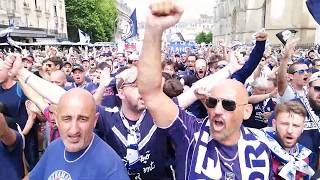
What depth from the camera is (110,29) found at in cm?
7444

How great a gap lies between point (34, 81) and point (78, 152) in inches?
63.7

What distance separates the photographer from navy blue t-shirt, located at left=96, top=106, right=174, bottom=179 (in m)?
3.36

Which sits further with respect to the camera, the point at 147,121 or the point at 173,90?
the point at 173,90

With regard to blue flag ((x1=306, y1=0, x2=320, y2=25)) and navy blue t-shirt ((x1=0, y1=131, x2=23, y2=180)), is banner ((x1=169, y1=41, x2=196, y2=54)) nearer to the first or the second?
blue flag ((x1=306, y1=0, x2=320, y2=25))

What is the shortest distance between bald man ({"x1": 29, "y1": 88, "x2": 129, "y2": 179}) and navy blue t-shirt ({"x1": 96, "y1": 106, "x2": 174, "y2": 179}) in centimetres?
74

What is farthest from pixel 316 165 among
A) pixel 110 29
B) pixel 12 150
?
pixel 110 29

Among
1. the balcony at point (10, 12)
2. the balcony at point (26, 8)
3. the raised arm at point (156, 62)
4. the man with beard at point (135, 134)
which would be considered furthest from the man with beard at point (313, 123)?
the balcony at point (26, 8)

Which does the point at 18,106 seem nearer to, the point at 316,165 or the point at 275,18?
the point at 316,165

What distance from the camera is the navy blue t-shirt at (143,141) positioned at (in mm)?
3357

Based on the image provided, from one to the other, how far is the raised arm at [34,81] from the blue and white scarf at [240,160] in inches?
64.5

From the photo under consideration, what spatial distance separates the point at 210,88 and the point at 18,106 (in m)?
3.49

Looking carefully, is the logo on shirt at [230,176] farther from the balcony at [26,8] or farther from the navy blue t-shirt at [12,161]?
the balcony at [26,8]

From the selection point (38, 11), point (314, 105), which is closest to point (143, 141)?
point (314, 105)

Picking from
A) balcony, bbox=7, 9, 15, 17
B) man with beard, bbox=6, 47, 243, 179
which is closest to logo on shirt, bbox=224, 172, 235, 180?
man with beard, bbox=6, 47, 243, 179
